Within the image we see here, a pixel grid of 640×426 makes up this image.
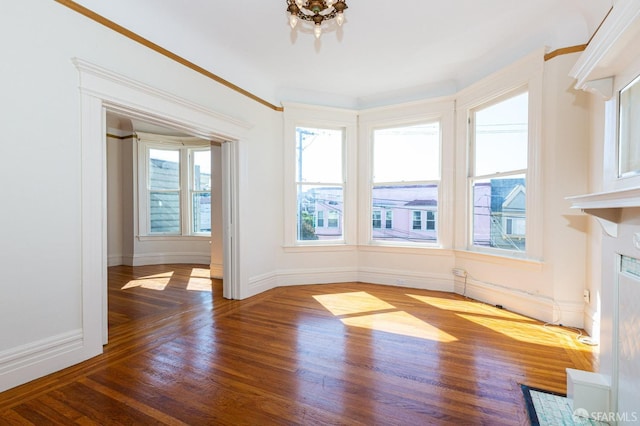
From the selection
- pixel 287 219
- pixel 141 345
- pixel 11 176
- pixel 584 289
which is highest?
pixel 11 176

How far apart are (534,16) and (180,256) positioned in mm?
6975

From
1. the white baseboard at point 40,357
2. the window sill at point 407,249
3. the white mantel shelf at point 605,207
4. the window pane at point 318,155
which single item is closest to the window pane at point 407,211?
the window sill at point 407,249

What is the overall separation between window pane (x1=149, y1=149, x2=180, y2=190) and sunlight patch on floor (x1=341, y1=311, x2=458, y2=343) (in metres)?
5.42

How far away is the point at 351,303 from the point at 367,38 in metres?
3.02

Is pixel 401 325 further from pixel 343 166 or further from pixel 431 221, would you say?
pixel 343 166

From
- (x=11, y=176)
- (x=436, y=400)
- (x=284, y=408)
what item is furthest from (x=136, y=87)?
(x=436, y=400)

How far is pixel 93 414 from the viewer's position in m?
1.73

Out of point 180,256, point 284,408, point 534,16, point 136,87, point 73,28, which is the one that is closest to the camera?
point 284,408

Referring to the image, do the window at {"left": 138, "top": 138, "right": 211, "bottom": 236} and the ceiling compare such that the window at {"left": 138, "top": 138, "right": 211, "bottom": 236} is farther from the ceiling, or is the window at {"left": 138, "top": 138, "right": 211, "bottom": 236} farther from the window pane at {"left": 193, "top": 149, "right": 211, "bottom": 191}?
the ceiling

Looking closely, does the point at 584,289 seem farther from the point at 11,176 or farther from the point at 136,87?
the point at 11,176

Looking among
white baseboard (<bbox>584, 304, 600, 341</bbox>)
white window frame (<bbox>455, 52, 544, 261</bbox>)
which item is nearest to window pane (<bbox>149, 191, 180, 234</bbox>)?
white window frame (<bbox>455, 52, 544, 261</bbox>)

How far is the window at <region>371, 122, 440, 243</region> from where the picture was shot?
4.44m

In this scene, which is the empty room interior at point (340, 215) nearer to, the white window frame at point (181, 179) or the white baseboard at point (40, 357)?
the white baseboard at point (40, 357)

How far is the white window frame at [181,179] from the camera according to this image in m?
6.57
